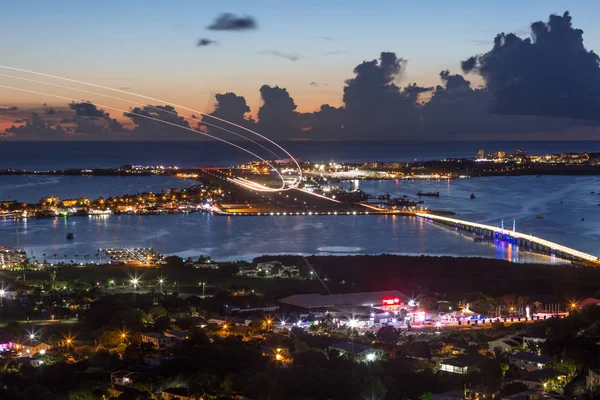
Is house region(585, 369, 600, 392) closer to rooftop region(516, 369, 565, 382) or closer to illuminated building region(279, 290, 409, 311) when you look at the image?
rooftop region(516, 369, 565, 382)

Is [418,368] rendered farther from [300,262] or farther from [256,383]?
[300,262]

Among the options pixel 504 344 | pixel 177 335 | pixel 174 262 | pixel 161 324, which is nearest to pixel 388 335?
pixel 504 344

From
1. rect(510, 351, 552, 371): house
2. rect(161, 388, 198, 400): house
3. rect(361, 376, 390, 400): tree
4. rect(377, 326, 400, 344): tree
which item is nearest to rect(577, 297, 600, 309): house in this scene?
rect(510, 351, 552, 371): house

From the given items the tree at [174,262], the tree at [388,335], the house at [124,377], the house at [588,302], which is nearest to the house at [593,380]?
the tree at [388,335]

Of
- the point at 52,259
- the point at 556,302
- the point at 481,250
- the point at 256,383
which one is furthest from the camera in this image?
the point at 481,250

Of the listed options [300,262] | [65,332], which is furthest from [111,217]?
[65,332]

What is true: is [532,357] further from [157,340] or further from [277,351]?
[157,340]

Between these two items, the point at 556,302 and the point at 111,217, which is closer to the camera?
the point at 556,302
